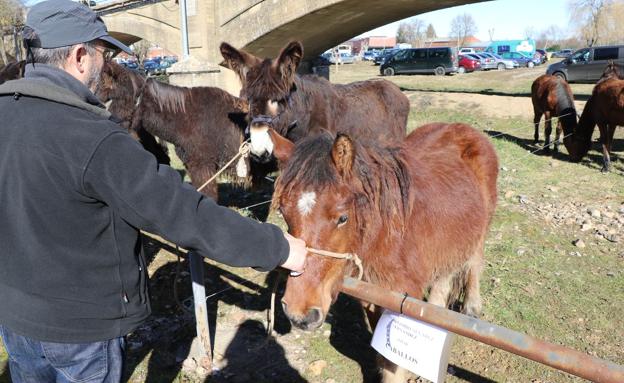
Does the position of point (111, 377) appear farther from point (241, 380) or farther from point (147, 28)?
point (147, 28)

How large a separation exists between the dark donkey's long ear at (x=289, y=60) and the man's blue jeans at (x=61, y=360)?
355 cm

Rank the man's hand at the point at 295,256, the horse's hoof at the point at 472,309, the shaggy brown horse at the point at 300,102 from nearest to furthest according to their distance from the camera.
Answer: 1. the man's hand at the point at 295,256
2. the horse's hoof at the point at 472,309
3. the shaggy brown horse at the point at 300,102

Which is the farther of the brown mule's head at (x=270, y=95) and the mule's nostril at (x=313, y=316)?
the brown mule's head at (x=270, y=95)

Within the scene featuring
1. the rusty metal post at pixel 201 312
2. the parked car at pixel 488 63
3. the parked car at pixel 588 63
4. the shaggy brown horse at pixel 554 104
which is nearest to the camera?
the rusty metal post at pixel 201 312

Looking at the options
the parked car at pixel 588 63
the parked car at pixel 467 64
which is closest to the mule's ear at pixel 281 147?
the parked car at pixel 588 63

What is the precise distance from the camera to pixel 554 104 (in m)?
10.8

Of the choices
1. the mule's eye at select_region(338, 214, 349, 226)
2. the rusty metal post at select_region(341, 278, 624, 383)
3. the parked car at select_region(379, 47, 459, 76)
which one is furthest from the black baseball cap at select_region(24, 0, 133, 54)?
the parked car at select_region(379, 47, 459, 76)

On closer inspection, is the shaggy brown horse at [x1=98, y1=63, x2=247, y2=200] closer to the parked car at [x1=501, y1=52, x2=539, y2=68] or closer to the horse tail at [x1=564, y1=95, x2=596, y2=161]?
the horse tail at [x1=564, y1=95, x2=596, y2=161]

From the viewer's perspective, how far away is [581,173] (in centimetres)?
886

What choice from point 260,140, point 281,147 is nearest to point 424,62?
point 260,140

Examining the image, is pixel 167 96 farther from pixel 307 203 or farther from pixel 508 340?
pixel 508 340

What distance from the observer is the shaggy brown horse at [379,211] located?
2.09m

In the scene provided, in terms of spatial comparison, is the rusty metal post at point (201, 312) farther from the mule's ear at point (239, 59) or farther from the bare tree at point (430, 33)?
the bare tree at point (430, 33)

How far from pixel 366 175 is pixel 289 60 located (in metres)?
2.75
